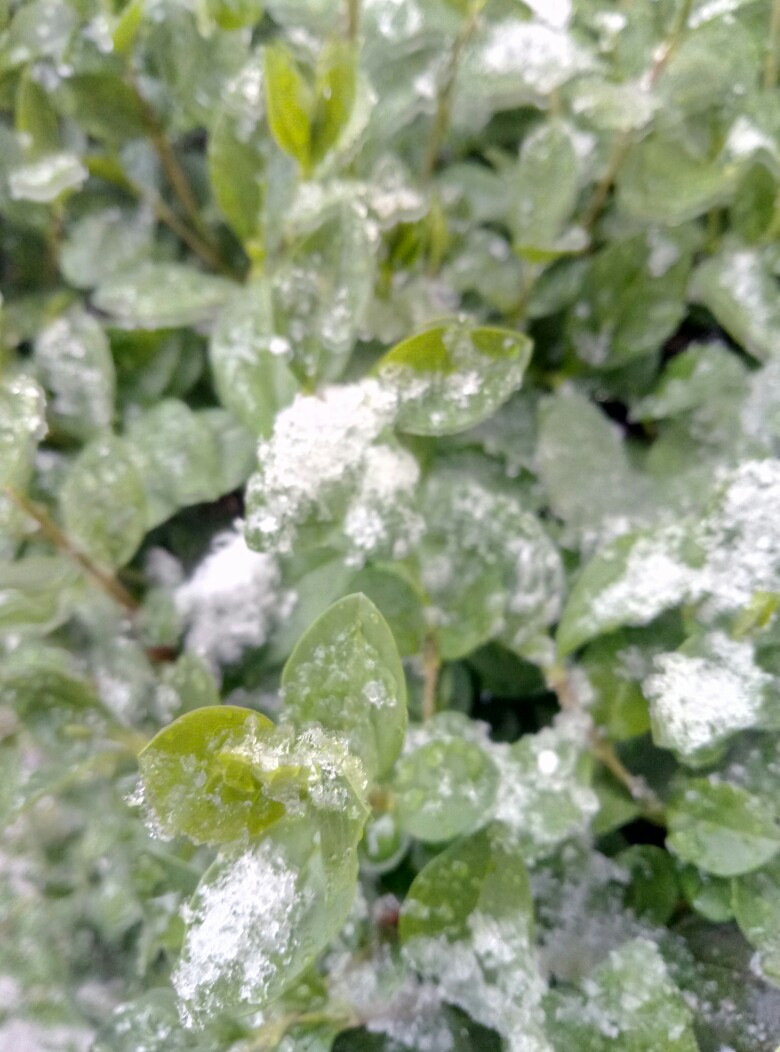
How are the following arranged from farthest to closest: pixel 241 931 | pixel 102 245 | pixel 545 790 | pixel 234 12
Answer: pixel 102 245, pixel 234 12, pixel 545 790, pixel 241 931

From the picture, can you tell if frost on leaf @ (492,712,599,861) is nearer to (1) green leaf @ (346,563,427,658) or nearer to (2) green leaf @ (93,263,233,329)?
(1) green leaf @ (346,563,427,658)

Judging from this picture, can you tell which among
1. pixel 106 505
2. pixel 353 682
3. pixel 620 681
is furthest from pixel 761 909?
pixel 106 505

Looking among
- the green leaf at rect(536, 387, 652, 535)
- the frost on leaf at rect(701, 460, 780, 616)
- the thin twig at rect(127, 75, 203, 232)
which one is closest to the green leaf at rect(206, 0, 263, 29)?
the thin twig at rect(127, 75, 203, 232)

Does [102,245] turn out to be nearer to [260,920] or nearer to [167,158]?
[167,158]

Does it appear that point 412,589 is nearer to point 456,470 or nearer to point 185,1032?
point 456,470

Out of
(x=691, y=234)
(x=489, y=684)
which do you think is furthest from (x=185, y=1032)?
(x=691, y=234)

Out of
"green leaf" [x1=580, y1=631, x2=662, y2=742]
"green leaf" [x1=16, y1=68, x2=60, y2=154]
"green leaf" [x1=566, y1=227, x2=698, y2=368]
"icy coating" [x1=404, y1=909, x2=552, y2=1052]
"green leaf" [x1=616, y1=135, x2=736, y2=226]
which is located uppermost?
"green leaf" [x1=616, y1=135, x2=736, y2=226]
